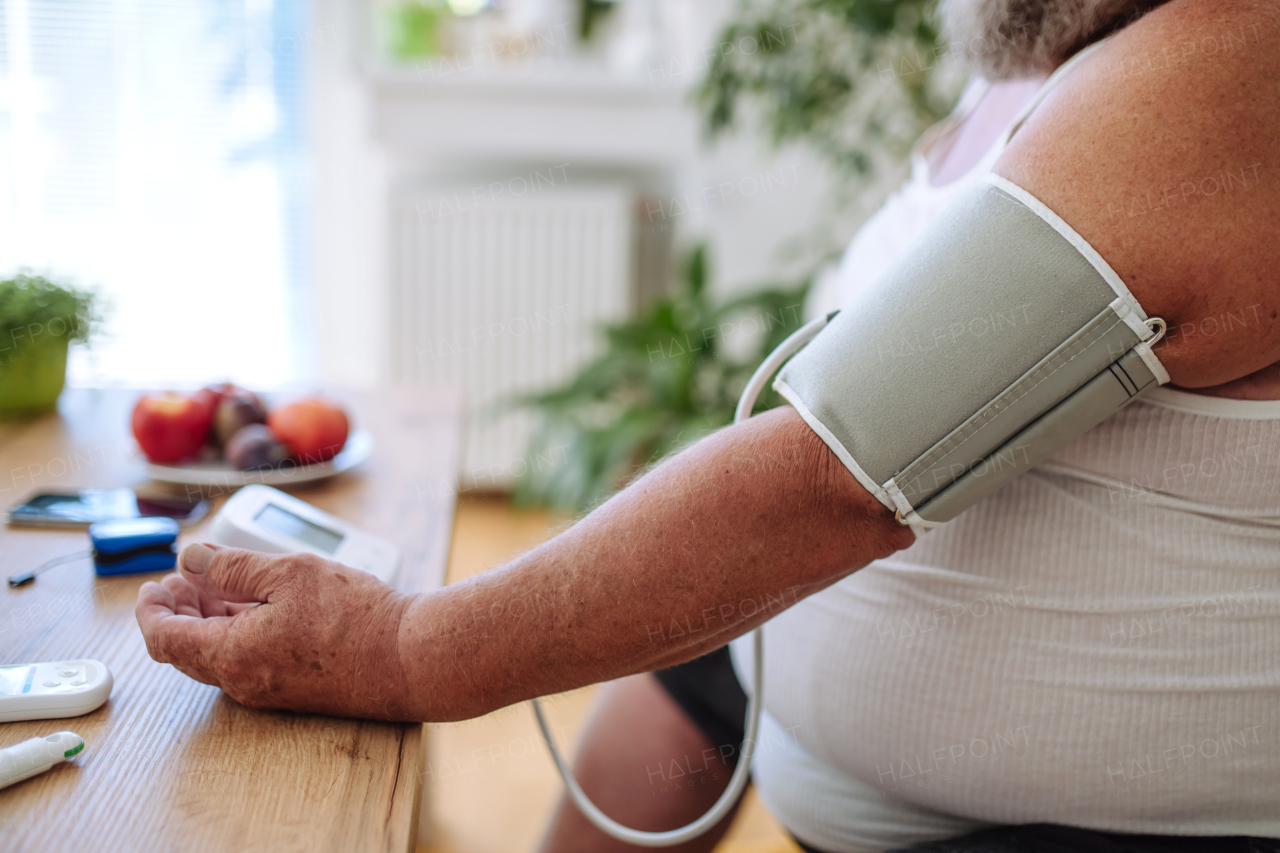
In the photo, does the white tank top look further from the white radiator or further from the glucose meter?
the white radiator

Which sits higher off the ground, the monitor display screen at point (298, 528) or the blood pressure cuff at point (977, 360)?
→ the blood pressure cuff at point (977, 360)

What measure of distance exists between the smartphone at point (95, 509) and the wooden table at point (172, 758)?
2cm

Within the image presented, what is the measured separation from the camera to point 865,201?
237cm

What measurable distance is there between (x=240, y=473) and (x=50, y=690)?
0.40 m

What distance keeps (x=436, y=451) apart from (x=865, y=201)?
1.67 metres

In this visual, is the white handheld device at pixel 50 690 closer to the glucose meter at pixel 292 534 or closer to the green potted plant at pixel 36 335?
the glucose meter at pixel 292 534

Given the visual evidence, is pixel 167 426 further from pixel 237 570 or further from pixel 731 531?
pixel 731 531

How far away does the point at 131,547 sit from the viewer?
69 centimetres

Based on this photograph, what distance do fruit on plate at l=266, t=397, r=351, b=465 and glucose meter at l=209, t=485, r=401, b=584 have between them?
0.58ft

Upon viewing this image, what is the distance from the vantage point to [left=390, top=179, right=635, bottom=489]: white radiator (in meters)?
2.44

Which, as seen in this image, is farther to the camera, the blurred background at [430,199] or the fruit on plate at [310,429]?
the blurred background at [430,199]

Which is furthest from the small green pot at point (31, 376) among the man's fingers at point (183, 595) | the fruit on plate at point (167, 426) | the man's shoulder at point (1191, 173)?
the man's shoulder at point (1191, 173)

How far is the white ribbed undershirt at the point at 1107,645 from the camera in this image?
57 cm

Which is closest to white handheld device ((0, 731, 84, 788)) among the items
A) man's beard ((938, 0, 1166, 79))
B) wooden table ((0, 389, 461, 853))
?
wooden table ((0, 389, 461, 853))
